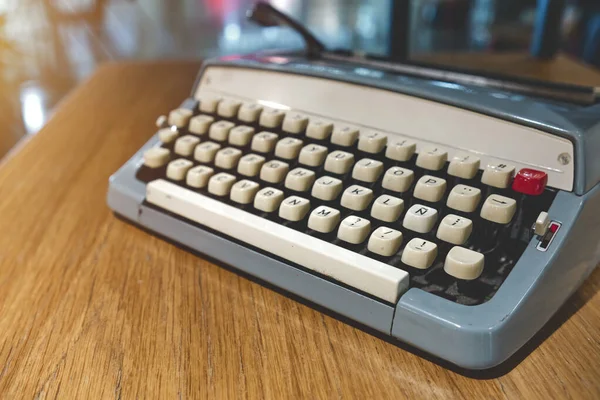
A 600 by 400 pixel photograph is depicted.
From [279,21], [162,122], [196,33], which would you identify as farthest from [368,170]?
[196,33]

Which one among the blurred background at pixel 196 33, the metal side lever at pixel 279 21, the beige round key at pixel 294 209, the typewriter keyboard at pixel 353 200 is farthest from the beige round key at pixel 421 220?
the blurred background at pixel 196 33

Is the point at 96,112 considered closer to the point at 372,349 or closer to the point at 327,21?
the point at 372,349

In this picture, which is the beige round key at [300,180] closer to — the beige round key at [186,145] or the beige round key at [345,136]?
the beige round key at [345,136]

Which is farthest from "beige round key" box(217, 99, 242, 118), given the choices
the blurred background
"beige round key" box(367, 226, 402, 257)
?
the blurred background

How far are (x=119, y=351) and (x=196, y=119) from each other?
1.16ft

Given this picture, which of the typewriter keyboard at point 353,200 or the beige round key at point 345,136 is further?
the beige round key at point 345,136

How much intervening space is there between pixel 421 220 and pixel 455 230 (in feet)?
0.11

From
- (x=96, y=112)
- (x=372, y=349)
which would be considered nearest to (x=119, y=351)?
(x=372, y=349)

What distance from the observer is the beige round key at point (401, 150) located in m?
0.57

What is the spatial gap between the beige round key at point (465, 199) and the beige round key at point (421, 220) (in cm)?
2

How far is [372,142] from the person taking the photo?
592 mm

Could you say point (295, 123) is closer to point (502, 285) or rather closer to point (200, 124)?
point (200, 124)

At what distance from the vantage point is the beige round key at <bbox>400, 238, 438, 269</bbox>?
0.45 metres

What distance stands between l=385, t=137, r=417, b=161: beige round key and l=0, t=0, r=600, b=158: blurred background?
0.89m
